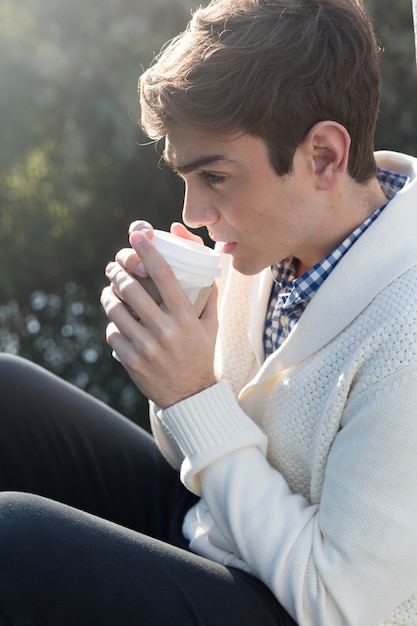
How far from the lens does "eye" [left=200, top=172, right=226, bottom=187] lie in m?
1.46

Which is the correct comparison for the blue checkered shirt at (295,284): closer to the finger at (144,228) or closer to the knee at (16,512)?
the finger at (144,228)

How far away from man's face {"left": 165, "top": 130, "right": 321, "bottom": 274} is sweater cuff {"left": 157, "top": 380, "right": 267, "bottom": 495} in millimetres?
272

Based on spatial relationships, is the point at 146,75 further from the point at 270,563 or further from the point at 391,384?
the point at 270,563

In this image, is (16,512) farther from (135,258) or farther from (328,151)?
(328,151)

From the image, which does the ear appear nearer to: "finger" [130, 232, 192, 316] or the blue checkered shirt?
the blue checkered shirt

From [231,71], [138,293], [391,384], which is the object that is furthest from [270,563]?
[231,71]

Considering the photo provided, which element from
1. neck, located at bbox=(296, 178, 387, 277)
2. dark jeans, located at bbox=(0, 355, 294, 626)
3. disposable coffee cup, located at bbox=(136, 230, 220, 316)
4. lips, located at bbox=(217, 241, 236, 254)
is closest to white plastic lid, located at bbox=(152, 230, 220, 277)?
disposable coffee cup, located at bbox=(136, 230, 220, 316)

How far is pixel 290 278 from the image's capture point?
5.53 feet

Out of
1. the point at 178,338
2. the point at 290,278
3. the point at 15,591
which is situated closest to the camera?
the point at 15,591

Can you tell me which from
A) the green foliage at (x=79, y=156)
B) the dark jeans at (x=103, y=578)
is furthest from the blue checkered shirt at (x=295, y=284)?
the green foliage at (x=79, y=156)

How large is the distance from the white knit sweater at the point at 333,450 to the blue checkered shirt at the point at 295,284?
0.29 ft

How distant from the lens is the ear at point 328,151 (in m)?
1.44

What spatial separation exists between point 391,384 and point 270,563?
13.5 inches

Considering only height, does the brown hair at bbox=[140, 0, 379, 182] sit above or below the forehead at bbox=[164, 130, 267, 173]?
above
